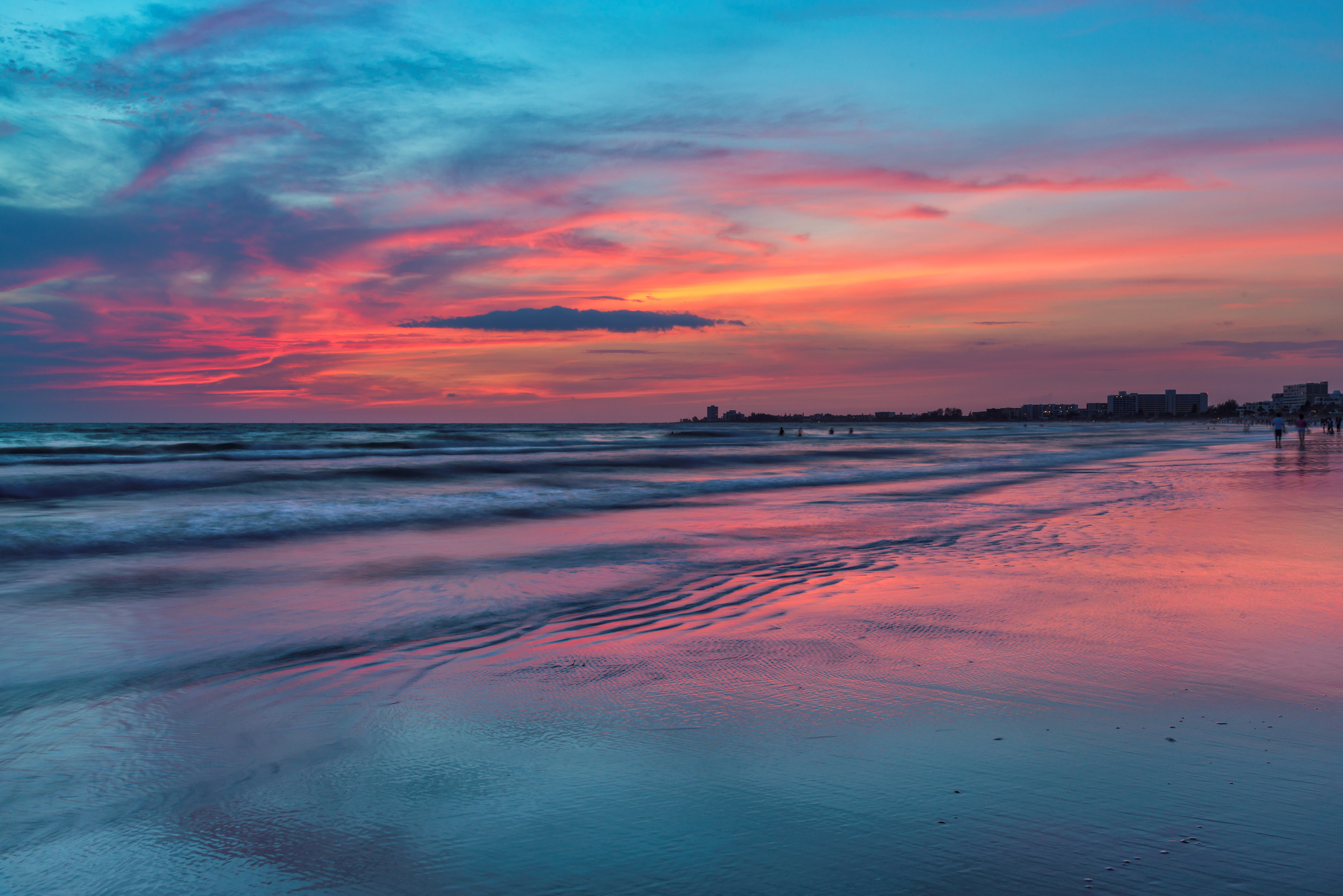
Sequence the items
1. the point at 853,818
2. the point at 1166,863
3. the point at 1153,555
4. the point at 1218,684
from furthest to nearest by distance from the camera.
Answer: the point at 1153,555
the point at 1218,684
the point at 853,818
the point at 1166,863

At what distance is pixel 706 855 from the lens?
2.70 m

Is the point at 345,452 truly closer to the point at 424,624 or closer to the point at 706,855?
the point at 424,624

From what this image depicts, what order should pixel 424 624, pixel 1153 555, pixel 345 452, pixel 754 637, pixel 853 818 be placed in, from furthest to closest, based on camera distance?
pixel 345 452, pixel 1153 555, pixel 424 624, pixel 754 637, pixel 853 818

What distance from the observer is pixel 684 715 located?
4.09 metres

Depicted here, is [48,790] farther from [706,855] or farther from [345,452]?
[345,452]

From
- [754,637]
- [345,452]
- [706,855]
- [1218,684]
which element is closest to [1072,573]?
[1218,684]

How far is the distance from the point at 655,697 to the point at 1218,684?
3.22 meters

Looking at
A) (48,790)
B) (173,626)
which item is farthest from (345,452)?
(48,790)

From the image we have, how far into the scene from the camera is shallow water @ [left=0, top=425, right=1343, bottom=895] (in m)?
2.71

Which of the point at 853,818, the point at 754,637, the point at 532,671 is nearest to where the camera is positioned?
the point at 853,818

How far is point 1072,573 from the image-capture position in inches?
306

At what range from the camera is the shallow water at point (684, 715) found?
2707 millimetres

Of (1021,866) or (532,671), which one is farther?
(532,671)

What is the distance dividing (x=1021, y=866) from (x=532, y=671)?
3.14 m
